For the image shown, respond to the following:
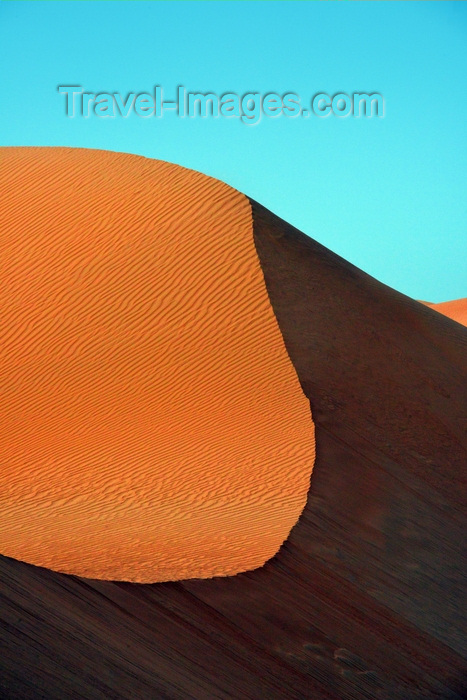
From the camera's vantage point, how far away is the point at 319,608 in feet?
20.5

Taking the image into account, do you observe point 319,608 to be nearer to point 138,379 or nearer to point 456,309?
point 138,379

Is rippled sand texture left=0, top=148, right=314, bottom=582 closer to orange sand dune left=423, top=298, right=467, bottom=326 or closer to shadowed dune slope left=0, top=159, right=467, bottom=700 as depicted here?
shadowed dune slope left=0, top=159, right=467, bottom=700

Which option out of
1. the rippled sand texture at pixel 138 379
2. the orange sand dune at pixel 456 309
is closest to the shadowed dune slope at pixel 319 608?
the rippled sand texture at pixel 138 379

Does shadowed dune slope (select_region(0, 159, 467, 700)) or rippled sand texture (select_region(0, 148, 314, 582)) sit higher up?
rippled sand texture (select_region(0, 148, 314, 582))

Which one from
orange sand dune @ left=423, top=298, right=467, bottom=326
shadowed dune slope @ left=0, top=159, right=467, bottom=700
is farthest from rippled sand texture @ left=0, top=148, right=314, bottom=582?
orange sand dune @ left=423, top=298, right=467, bottom=326

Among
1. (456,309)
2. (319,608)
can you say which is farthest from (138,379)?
(456,309)

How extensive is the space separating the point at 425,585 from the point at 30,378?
28.5ft

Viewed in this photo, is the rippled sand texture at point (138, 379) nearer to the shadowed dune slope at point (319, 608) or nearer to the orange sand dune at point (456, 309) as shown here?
the shadowed dune slope at point (319, 608)

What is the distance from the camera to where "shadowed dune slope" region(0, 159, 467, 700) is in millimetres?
4738

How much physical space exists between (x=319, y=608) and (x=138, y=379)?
24.4 feet

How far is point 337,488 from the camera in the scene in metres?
9.04

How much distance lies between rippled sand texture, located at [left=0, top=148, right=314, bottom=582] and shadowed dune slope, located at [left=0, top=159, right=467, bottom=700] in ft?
1.07

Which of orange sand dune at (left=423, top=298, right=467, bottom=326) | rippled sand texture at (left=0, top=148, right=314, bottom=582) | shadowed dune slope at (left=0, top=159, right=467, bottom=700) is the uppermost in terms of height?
orange sand dune at (left=423, top=298, right=467, bottom=326)

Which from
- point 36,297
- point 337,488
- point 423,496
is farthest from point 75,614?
point 36,297
